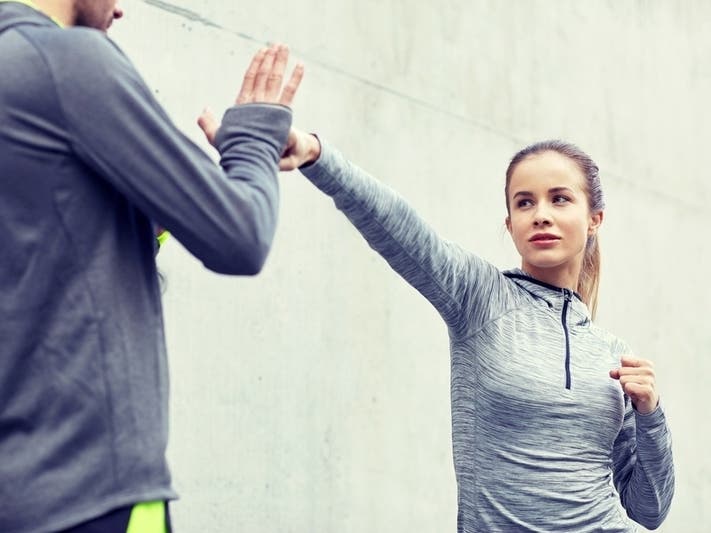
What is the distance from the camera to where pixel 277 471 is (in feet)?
11.1

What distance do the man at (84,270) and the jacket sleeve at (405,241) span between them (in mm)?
602

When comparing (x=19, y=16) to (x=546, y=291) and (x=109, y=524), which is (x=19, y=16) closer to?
(x=109, y=524)

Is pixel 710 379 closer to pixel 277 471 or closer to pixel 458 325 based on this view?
pixel 277 471

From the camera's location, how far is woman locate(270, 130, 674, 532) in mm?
2152

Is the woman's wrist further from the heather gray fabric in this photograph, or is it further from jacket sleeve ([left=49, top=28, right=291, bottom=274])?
jacket sleeve ([left=49, top=28, right=291, bottom=274])

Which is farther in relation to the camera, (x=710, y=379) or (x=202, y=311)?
(x=710, y=379)

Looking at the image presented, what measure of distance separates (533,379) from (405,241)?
1.25 feet

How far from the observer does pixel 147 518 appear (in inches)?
48.9

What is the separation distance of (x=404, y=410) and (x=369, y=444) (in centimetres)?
20

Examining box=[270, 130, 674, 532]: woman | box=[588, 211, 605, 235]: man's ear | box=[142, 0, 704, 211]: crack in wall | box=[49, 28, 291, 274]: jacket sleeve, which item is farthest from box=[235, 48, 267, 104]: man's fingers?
box=[142, 0, 704, 211]: crack in wall

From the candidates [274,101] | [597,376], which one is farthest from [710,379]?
[274,101]

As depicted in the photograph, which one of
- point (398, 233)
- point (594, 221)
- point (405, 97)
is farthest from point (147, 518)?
point (405, 97)

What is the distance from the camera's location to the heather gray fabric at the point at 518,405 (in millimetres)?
2156

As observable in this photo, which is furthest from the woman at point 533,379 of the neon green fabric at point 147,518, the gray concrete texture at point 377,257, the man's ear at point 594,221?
the gray concrete texture at point 377,257
